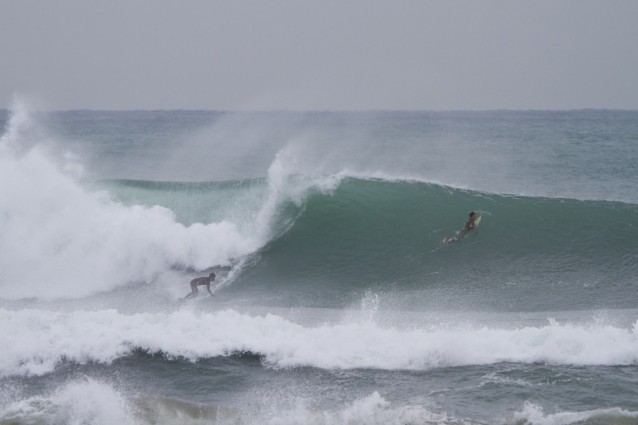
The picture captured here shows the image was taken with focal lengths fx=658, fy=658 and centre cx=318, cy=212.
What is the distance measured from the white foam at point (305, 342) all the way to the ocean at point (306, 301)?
28 millimetres

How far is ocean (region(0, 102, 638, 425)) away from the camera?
7742mm

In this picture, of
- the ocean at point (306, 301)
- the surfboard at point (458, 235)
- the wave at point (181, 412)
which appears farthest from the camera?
the surfboard at point (458, 235)

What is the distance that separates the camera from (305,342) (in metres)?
9.13

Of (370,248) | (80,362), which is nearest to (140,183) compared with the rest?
(370,248)

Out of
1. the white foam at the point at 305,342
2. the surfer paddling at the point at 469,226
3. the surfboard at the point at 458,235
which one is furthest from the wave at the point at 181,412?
the surfer paddling at the point at 469,226

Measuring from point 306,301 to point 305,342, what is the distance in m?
2.37

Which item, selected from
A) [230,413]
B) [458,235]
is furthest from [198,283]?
[458,235]

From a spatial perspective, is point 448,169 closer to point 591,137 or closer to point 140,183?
point 140,183

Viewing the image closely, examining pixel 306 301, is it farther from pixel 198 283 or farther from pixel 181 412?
pixel 181 412

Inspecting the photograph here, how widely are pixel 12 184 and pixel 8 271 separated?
2674 mm

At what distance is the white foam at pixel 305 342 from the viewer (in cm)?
880

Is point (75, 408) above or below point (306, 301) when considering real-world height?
below

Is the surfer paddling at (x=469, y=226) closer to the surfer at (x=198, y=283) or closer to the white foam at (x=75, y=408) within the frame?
the surfer at (x=198, y=283)

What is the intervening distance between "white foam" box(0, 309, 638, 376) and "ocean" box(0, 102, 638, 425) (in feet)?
0.09
